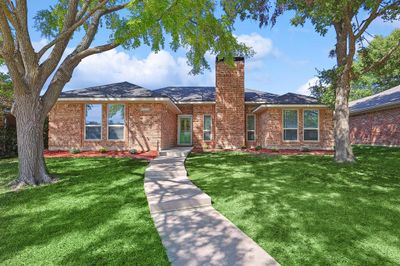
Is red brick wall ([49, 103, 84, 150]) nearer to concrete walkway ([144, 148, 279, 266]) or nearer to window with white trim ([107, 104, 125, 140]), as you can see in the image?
window with white trim ([107, 104, 125, 140])

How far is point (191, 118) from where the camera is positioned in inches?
678

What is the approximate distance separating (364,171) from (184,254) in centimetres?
773

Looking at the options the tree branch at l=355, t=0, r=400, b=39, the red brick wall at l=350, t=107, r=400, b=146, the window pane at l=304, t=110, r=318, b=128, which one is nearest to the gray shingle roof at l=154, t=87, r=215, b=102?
the window pane at l=304, t=110, r=318, b=128

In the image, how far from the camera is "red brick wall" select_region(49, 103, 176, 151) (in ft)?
41.9

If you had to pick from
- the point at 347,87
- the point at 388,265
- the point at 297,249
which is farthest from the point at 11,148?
the point at 347,87

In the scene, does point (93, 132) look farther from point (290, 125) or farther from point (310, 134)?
point (310, 134)

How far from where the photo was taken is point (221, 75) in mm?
16016

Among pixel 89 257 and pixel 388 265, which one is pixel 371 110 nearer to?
pixel 388 265

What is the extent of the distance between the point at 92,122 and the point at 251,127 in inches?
410

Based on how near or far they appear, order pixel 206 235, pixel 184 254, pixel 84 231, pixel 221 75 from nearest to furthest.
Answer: pixel 184 254
pixel 206 235
pixel 84 231
pixel 221 75

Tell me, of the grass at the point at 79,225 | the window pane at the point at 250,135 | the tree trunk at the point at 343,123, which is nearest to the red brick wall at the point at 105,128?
the grass at the point at 79,225

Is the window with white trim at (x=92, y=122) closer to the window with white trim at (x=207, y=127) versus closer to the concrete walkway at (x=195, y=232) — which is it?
the window with white trim at (x=207, y=127)

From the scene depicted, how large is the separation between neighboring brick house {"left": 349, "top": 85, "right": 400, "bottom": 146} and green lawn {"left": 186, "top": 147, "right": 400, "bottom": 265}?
27.8 ft

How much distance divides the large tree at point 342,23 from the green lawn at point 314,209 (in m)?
2.25
